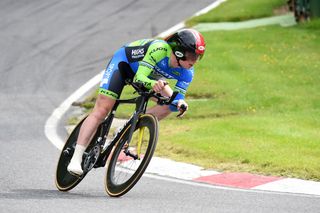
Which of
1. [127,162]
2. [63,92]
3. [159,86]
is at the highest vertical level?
[159,86]

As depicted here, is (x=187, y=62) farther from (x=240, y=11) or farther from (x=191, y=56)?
(x=240, y=11)

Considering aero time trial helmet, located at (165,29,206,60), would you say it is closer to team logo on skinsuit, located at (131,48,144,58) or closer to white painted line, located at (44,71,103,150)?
team logo on skinsuit, located at (131,48,144,58)

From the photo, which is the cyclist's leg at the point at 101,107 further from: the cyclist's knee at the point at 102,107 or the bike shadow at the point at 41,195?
the bike shadow at the point at 41,195

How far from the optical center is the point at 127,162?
954 centimetres

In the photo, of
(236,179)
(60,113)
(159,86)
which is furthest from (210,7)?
(159,86)

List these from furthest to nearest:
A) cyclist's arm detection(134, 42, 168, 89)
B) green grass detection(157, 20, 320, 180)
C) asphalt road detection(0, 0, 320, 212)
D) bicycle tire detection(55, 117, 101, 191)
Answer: green grass detection(157, 20, 320, 180) → bicycle tire detection(55, 117, 101, 191) → cyclist's arm detection(134, 42, 168, 89) → asphalt road detection(0, 0, 320, 212)

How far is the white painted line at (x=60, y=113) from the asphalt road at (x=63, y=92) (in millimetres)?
129

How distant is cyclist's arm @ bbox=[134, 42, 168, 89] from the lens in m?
9.49

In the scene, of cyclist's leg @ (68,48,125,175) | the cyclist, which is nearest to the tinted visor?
the cyclist

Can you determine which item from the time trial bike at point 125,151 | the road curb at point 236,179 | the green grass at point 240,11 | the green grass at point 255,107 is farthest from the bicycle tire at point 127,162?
the green grass at point 240,11

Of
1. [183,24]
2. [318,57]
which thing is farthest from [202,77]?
[183,24]

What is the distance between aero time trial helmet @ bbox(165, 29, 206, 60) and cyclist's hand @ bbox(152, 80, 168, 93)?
37 cm

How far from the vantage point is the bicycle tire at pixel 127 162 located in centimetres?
912

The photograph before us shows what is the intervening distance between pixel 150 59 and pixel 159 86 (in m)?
0.37
